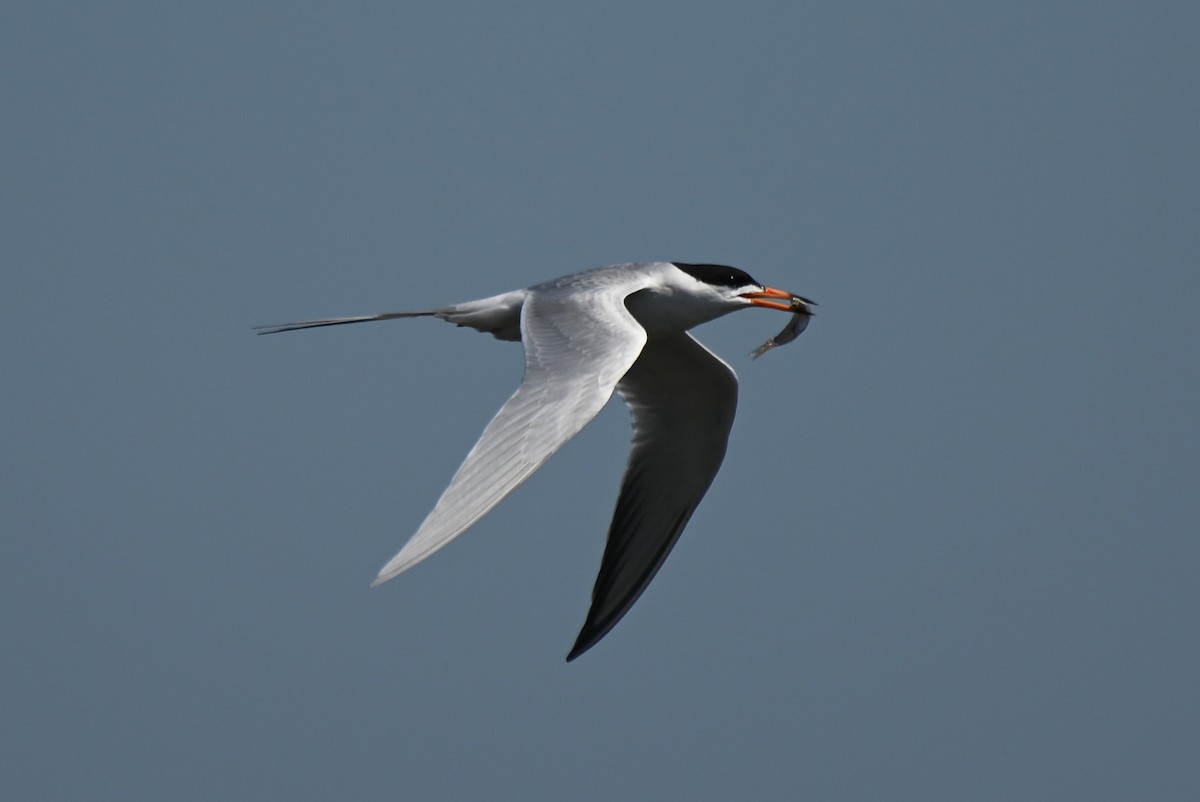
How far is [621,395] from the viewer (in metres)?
11.6

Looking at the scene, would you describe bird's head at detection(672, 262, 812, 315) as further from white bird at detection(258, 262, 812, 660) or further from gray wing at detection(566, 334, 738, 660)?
gray wing at detection(566, 334, 738, 660)

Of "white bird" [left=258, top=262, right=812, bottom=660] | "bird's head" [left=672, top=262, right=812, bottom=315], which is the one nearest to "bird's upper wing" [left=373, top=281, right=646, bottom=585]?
"white bird" [left=258, top=262, right=812, bottom=660]

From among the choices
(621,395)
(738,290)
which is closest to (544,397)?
(738,290)

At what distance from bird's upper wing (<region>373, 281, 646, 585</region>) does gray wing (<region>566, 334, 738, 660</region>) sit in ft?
5.47

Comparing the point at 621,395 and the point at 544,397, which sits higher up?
the point at 621,395

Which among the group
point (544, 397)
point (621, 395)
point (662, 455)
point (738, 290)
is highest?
point (738, 290)

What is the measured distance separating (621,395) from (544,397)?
12.9ft

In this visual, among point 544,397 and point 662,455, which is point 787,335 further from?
point 544,397

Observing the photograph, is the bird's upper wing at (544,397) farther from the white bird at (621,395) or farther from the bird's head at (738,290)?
the bird's head at (738,290)

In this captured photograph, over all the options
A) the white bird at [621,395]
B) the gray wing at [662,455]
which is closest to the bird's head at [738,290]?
the white bird at [621,395]

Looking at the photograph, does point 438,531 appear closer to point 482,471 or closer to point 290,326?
point 482,471

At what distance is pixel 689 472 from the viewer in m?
11.2

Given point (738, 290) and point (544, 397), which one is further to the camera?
point (738, 290)

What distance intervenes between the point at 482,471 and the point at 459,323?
3273 mm
